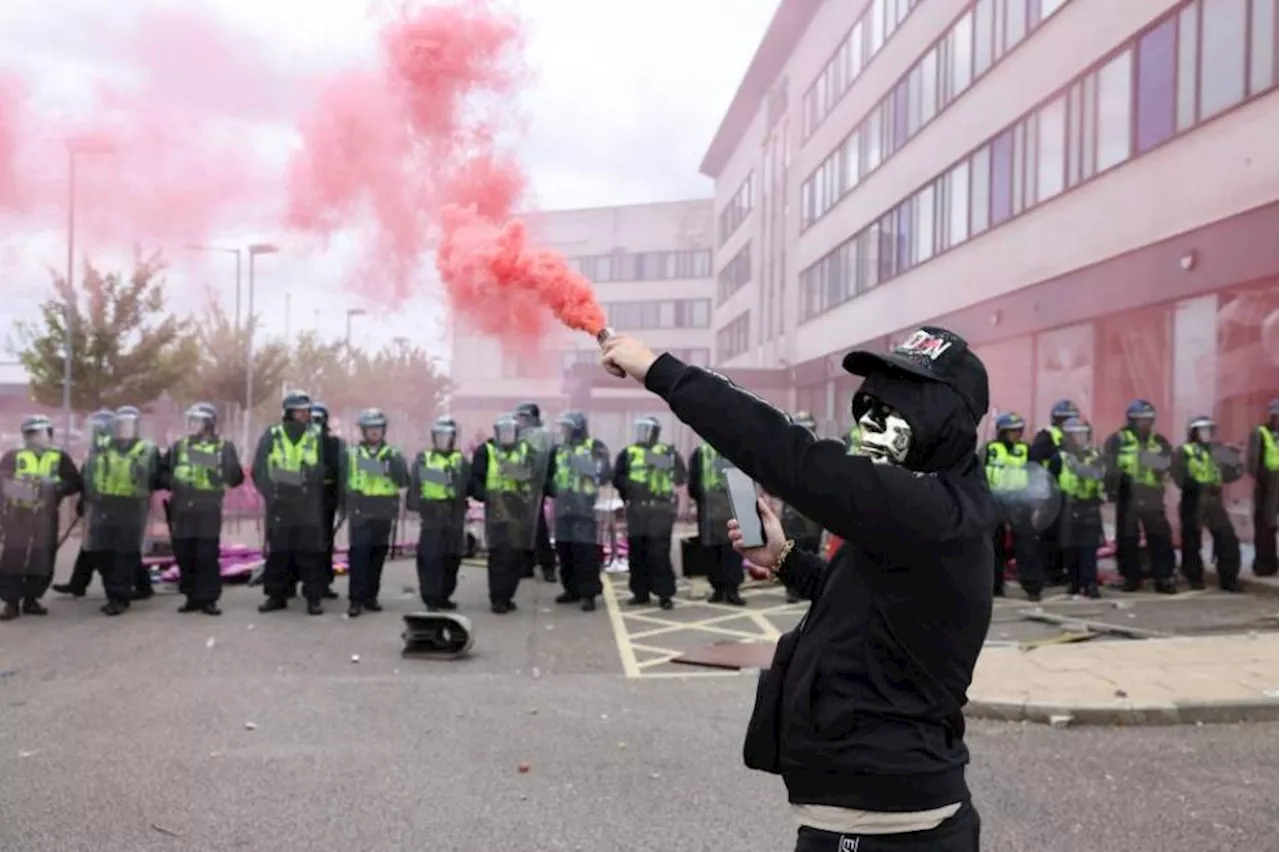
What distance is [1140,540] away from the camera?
37.8 feet

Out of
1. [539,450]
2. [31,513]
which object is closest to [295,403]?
[539,450]

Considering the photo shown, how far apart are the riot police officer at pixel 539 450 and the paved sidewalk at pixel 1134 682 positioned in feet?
15.9

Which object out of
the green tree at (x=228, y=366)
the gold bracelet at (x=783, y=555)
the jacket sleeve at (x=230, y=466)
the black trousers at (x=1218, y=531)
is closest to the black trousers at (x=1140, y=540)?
the black trousers at (x=1218, y=531)

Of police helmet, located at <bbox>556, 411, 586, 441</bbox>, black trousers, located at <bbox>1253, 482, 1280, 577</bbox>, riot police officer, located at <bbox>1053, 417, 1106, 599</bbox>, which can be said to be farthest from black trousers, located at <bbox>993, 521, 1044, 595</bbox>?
police helmet, located at <bbox>556, 411, 586, 441</bbox>

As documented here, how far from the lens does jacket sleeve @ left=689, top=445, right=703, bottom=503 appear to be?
37.7 feet

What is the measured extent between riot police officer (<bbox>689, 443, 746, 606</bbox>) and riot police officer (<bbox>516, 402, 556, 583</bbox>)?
64.4 inches

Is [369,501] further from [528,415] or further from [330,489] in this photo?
[528,415]

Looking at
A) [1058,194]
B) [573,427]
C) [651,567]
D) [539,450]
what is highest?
[1058,194]

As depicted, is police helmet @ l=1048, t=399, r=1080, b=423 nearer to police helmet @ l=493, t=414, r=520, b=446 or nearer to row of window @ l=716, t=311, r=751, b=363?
police helmet @ l=493, t=414, r=520, b=446

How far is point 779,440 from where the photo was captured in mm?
2078

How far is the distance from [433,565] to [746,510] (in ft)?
27.0

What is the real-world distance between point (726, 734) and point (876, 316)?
19.9m

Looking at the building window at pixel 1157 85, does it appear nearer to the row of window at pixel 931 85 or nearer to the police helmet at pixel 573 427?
the row of window at pixel 931 85

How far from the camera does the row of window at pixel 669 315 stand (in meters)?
49.7
